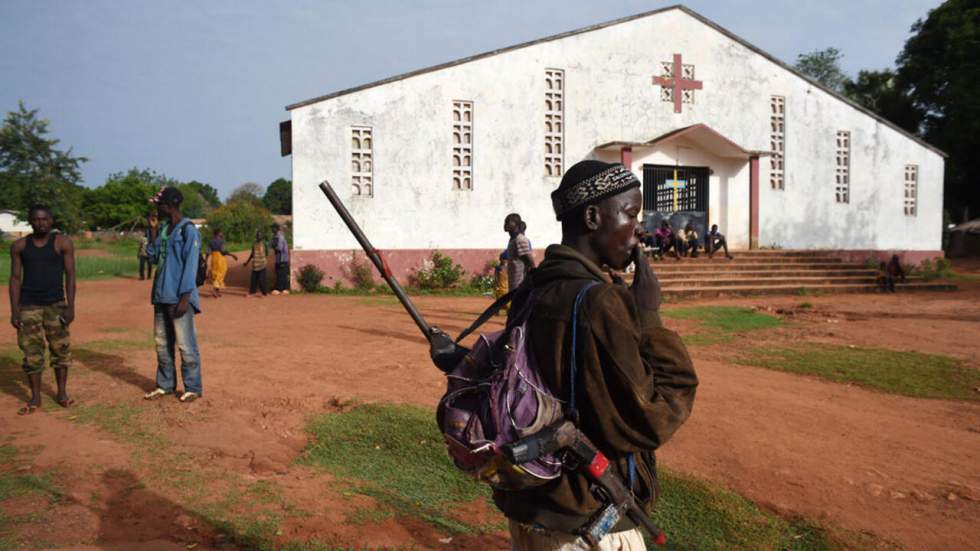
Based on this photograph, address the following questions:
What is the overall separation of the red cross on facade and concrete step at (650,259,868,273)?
4.71m

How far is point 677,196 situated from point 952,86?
18914mm

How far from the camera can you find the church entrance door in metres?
20.0

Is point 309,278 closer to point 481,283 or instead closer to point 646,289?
point 481,283

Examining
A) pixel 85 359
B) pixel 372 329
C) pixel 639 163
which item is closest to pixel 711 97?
pixel 639 163

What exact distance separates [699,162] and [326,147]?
1102 centimetres

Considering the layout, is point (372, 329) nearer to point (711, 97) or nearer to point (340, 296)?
point (340, 296)

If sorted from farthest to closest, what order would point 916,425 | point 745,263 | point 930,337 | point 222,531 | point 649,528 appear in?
point 745,263, point 930,337, point 916,425, point 222,531, point 649,528

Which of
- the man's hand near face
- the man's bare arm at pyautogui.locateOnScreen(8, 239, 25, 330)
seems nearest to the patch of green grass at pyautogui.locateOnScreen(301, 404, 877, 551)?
the man's hand near face

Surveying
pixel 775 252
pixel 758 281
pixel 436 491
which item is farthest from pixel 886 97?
pixel 436 491

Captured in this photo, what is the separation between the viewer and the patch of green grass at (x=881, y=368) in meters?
6.90

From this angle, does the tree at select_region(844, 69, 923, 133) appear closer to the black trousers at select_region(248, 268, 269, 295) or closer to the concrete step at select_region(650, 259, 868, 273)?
the concrete step at select_region(650, 259, 868, 273)

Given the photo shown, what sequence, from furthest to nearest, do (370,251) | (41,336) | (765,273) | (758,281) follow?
(765,273)
(758,281)
(41,336)
(370,251)

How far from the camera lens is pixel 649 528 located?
1.83 m

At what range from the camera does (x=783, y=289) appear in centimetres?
1741
